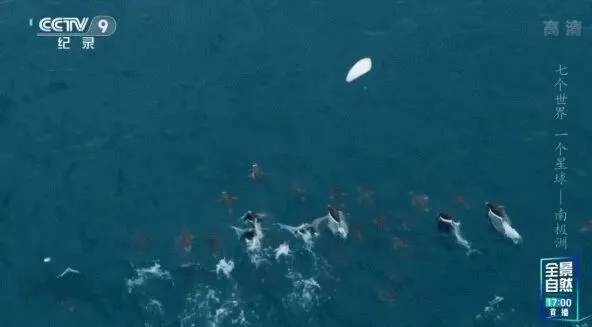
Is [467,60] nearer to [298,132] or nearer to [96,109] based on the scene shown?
[298,132]

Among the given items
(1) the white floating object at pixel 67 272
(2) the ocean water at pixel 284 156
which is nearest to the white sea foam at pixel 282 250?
(2) the ocean water at pixel 284 156

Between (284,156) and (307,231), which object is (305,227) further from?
(284,156)

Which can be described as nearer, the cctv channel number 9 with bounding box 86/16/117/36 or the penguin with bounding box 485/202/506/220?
the penguin with bounding box 485/202/506/220

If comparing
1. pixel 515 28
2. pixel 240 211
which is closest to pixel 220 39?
pixel 240 211

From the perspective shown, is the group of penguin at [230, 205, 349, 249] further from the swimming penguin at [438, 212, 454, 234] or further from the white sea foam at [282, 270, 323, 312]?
the swimming penguin at [438, 212, 454, 234]

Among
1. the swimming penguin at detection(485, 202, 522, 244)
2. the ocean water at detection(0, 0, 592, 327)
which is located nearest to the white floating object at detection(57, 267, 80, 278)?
the ocean water at detection(0, 0, 592, 327)

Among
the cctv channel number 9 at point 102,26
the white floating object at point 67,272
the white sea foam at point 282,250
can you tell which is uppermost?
the cctv channel number 9 at point 102,26

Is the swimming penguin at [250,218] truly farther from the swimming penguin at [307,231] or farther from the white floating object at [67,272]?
the white floating object at [67,272]

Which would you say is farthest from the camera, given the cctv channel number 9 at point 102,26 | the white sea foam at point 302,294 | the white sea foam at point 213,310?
the cctv channel number 9 at point 102,26
